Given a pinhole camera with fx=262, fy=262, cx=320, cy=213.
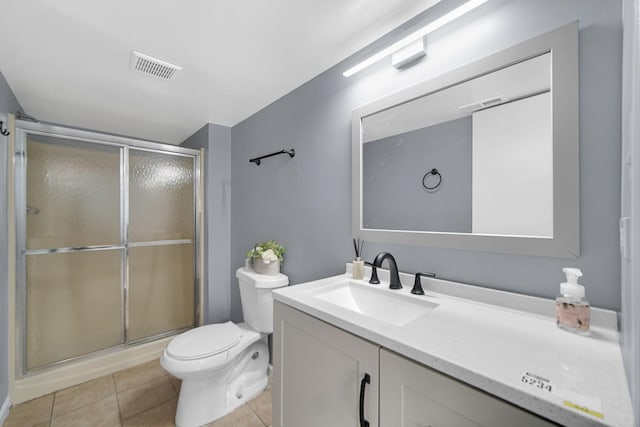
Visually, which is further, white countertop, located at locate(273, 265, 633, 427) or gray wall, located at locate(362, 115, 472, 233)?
gray wall, located at locate(362, 115, 472, 233)

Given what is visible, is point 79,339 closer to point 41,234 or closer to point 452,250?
point 41,234

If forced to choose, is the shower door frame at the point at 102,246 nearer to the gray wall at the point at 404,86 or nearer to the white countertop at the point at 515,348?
the gray wall at the point at 404,86

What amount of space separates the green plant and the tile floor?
3.22 feet

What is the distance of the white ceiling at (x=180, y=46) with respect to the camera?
119cm

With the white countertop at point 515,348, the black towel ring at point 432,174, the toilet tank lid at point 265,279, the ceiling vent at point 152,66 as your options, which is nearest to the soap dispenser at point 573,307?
the white countertop at point 515,348

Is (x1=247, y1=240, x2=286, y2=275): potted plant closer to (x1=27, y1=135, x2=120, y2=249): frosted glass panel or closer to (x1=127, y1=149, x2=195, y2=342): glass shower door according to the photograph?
(x1=127, y1=149, x2=195, y2=342): glass shower door

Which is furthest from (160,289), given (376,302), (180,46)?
(376,302)

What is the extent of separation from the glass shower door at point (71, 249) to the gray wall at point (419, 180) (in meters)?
2.23

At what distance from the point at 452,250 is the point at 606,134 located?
0.59 m

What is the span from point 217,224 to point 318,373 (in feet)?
6.53

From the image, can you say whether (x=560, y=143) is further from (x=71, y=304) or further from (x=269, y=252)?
(x=71, y=304)

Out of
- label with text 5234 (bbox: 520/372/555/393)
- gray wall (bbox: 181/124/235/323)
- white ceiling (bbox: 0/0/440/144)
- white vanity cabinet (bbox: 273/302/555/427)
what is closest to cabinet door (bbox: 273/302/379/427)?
white vanity cabinet (bbox: 273/302/555/427)

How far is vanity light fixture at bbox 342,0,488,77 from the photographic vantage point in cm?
100

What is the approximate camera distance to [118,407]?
68.7 inches
